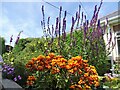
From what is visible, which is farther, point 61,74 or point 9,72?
point 9,72

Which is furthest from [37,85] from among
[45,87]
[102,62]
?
[102,62]

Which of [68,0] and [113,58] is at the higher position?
[68,0]

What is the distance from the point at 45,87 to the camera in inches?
140

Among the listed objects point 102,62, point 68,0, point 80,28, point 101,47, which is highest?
point 68,0

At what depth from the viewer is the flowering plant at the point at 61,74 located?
3514 millimetres

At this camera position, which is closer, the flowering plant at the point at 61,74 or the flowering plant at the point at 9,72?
the flowering plant at the point at 61,74

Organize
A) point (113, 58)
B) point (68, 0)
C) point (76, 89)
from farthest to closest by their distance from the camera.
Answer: point (113, 58) → point (68, 0) → point (76, 89)

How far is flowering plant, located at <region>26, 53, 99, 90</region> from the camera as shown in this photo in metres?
3.51

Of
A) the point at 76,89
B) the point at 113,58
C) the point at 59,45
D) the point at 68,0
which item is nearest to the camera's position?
the point at 76,89

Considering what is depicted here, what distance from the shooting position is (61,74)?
358 centimetres

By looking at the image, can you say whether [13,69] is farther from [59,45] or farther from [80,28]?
[80,28]

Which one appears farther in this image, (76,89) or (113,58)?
(113,58)

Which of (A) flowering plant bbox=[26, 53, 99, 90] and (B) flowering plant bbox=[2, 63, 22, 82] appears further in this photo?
(B) flowering plant bbox=[2, 63, 22, 82]

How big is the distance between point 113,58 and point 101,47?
503 centimetres
